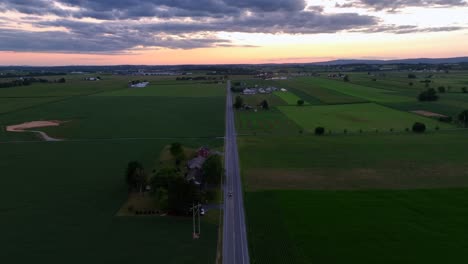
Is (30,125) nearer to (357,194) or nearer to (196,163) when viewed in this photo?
(196,163)

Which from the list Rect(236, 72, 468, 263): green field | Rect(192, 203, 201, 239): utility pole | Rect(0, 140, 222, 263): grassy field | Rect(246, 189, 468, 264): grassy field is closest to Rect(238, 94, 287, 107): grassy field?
Rect(236, 72, 468, 263): green field

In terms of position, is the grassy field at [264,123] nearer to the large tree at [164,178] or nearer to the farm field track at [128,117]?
the farm field track at [128,117]

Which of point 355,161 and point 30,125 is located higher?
point 30,125

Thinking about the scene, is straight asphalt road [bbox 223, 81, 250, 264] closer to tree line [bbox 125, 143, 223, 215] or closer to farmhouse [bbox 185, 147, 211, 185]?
tree line [bbox 125, 143, 223, 215]

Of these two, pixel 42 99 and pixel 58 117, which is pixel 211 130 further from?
pixel 42 99


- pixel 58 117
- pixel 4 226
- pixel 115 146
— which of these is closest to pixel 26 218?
pixel 4 226

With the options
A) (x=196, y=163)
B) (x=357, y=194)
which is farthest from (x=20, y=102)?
(x=357, y=194)

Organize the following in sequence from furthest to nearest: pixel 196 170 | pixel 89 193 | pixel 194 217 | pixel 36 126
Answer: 1. pixel 36 126
2. pixel 196 170
3. pixel 89 193
4. pixel 194 217
